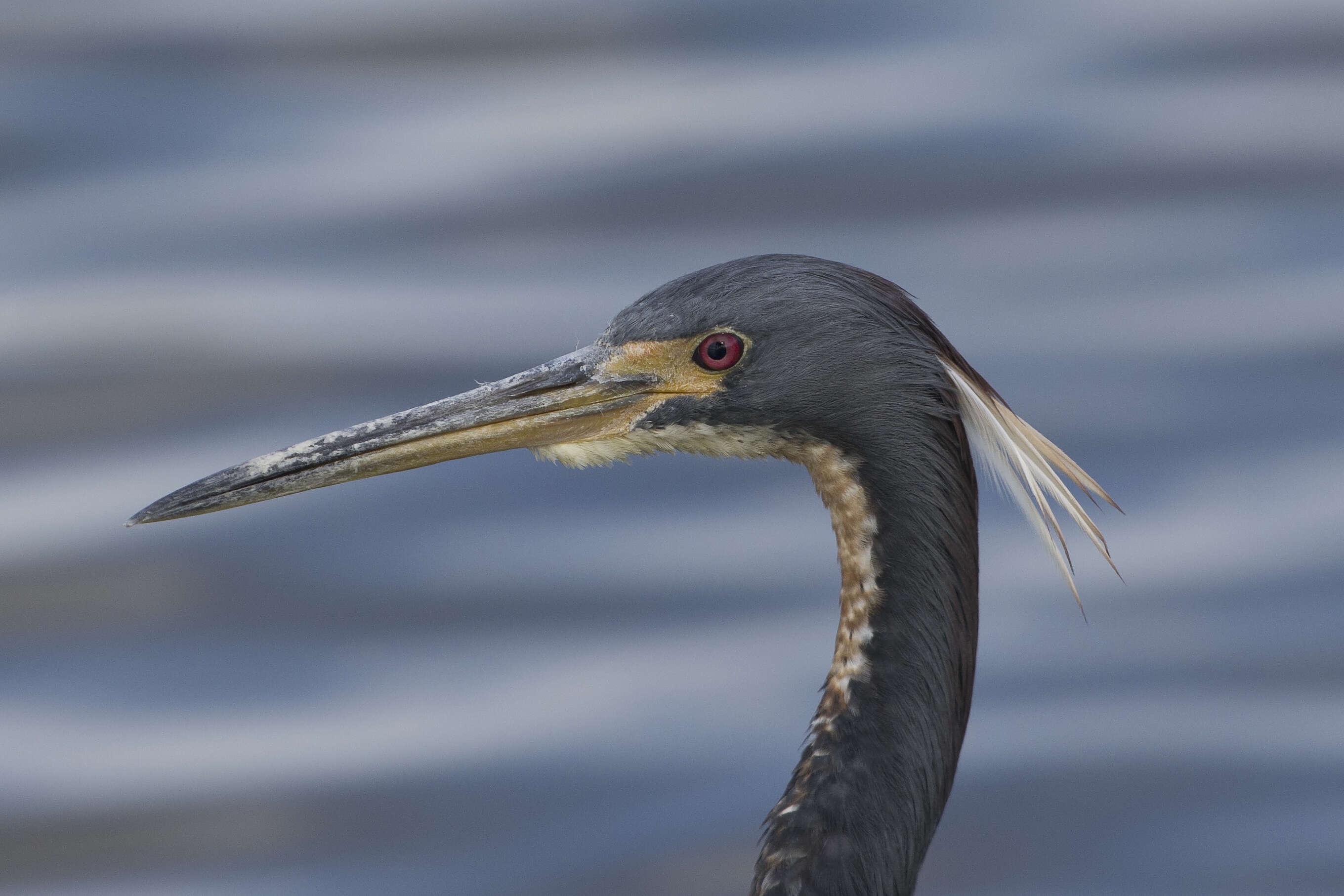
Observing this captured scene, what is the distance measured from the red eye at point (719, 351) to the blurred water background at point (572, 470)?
5.40 feet

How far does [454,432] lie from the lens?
→ 3703 millimetres

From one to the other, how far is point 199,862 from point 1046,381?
2967 millimetres

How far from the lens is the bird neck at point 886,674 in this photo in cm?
351

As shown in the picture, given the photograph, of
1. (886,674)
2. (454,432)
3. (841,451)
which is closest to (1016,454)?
(841,451)

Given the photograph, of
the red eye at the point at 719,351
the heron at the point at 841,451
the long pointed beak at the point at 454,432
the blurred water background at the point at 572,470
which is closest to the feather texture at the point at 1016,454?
the heron at the point at 841,451

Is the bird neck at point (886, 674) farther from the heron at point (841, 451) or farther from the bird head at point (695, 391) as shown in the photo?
the bird head at point (695, 391)

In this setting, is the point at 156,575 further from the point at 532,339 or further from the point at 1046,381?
the point at 1046,381

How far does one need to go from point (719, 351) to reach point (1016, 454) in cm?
61

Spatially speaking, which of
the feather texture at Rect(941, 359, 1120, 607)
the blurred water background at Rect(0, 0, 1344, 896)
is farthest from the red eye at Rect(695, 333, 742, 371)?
the blurred water background at Rect(0, 0, 1344, 896)

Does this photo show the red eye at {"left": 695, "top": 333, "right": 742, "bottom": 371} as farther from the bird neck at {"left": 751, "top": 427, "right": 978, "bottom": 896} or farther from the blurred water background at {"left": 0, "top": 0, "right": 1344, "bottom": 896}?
the blurred water background at {"left": 0, "top": 0, "right": 1344, "bottom": 896}

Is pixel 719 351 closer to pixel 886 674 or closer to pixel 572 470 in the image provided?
pixel 886 674

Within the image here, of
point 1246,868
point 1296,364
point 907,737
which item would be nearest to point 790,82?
point 1296,364

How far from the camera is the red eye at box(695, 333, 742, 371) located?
140 inches

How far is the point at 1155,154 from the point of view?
22.4 feet
